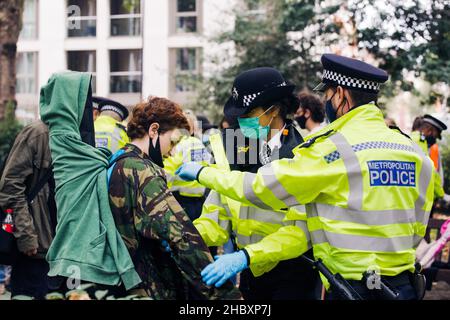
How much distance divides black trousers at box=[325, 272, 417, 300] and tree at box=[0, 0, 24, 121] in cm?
956

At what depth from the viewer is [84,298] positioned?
3.06m

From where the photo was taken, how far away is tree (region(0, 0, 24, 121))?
11961 millimetres

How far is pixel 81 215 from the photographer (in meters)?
3.86

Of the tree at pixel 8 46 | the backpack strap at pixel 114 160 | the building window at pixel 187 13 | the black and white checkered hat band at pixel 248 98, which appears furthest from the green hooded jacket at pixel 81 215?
the building window at pixel 187 13

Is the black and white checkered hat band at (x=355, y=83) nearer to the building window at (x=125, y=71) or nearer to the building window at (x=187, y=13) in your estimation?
the building window at (x=187, y=13)

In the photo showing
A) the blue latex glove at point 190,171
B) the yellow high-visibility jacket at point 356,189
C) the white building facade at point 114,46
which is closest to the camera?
the yellow high-visibility jacket at point 356,189

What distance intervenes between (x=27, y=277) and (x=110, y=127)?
113 inches

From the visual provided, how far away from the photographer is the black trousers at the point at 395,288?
11.9 ft

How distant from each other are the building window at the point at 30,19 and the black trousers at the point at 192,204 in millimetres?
16724

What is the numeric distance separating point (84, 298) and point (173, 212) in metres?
0.88

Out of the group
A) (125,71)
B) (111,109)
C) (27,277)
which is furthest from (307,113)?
(125,71)

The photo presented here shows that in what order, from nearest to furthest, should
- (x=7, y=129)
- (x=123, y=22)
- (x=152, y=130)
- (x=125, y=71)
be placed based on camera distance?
1. (x=152, y=130)
2. (x=7, y=129)
3. (x=123, y=22)
4. (x=125, y=71)

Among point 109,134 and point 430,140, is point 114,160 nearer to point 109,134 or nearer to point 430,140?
point 109,134

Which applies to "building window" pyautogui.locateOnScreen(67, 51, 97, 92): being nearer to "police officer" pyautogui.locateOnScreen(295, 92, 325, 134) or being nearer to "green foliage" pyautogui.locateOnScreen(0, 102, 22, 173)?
"green foliage" pyautogui.locateOnScreen(0, 102, 22, 173)
